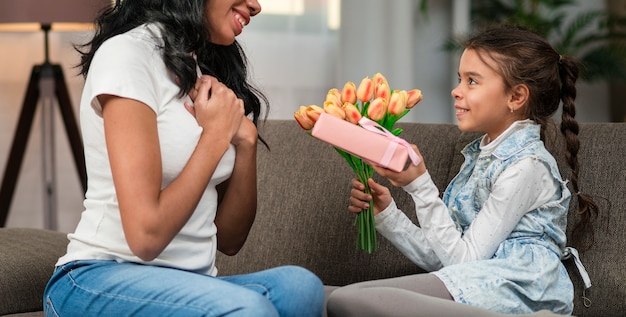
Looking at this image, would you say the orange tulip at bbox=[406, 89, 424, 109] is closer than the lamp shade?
Yes

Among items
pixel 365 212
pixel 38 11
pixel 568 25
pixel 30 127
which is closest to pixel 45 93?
pixel 30 127

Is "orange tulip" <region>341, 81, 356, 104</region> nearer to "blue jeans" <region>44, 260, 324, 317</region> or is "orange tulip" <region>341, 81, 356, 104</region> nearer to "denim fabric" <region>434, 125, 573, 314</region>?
"denim fabric" <region>434, 125, 573, 314</region>

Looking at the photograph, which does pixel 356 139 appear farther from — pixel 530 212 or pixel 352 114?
pixel 530 212

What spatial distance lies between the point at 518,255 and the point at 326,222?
542mm

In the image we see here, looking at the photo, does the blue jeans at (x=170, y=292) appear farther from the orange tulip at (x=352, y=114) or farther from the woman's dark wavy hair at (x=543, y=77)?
the woman's dark wavy hair at (x=543, y=77)

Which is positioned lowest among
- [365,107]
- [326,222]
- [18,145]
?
[18,145]

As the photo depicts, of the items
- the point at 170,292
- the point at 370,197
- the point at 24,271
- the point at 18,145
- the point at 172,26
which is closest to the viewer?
the point at 170,292

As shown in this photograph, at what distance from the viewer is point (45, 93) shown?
340 centimetres

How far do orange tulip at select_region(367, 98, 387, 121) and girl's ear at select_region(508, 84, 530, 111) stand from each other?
307 mm

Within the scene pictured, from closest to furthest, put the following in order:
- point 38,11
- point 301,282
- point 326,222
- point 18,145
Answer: point 301,282
point 326,222
point 38,11
point 18,145

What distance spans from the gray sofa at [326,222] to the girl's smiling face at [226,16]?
24.1 inches

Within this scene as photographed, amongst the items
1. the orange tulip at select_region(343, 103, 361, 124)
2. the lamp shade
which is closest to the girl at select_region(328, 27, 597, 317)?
the orange tulip at select_region(343, 103, 361, 124)

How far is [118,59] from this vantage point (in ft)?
4.68

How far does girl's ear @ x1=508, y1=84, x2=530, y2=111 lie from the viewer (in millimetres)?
1843
